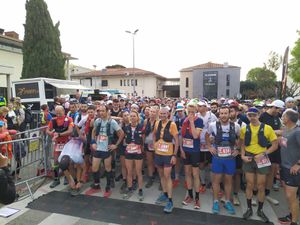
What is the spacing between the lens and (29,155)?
5574 mm

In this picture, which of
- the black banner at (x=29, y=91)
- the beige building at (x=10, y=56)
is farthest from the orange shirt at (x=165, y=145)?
the beige building at (x=10, y=56)

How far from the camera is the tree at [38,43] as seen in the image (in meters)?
22.6

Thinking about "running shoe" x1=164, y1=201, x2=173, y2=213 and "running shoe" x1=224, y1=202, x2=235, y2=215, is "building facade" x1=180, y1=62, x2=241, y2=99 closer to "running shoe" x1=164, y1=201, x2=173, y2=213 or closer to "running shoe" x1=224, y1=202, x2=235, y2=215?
"running shoe" x1=224, y1=202, x2=235, y2=215

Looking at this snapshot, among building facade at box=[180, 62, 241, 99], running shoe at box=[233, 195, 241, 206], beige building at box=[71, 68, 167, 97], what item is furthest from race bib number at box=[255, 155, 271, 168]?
building facade at box=[180, 62, 241, 99]

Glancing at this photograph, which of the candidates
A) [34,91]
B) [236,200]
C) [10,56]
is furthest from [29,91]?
[10,56]

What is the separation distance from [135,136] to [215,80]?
52981 millimetres

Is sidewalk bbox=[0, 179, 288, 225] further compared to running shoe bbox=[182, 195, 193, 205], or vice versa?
running shoe bbox=[182, 195, 193, 205]

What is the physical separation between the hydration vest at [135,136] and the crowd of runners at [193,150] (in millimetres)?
21

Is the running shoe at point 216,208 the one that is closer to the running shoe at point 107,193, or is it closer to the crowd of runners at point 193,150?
the crowd of runners at point 193,150

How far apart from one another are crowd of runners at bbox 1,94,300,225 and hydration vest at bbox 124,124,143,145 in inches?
0.8

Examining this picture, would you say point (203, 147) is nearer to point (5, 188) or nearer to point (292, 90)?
point (5, 188)

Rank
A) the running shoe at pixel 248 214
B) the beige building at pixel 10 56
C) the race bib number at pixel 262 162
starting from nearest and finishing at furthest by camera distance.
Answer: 1. the race bib number at pixel 262 162
2. the running shoe at pixel 248 214
3. the beige building at pixel 10 56

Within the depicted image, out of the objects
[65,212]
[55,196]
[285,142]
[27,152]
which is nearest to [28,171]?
[27,152]

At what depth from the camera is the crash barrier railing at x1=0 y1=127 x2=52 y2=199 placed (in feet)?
16.9
